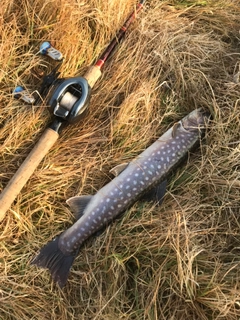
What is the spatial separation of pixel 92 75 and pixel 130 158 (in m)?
0.68

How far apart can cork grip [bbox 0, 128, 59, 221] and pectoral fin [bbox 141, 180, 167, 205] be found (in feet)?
2.47

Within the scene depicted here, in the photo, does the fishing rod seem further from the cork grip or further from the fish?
the fish

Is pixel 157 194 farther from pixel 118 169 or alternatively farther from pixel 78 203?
pixel 78 203

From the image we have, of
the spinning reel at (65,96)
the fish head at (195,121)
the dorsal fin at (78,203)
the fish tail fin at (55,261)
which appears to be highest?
the spinning reel at (65,96)

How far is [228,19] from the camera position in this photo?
3.47 metres

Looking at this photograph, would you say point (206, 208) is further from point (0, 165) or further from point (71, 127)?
point (0, 165)

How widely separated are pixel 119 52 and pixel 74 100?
0.72 metres

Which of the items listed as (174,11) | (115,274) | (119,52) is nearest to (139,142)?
(119,52)

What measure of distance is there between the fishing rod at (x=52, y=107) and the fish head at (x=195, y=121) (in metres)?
0.75

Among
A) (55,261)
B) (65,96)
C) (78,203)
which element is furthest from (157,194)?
(65,96)

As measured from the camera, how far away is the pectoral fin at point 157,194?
2856 millimetres

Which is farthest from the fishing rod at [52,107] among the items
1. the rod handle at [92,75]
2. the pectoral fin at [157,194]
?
the pectoral fin at [157,194]

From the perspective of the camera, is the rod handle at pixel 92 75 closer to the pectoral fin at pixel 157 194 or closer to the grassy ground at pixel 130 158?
the grassy ground at pixel 130 158

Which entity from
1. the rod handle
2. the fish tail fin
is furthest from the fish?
the rod handle
